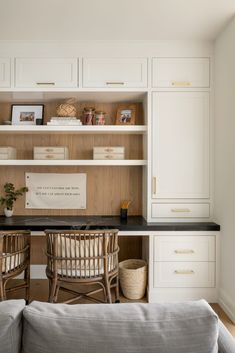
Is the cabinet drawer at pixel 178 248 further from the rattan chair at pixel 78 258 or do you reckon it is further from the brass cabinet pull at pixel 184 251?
the rattan chair at pixel 78 258

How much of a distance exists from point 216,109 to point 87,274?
1.99m

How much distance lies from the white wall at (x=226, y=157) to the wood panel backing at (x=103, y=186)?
3.07 feet

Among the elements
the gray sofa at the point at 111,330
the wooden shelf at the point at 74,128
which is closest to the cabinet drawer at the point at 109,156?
the wooden shelf at the point at 74,128

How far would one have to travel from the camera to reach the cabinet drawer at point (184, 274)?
9.40 feet

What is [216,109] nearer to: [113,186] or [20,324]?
[113,186]

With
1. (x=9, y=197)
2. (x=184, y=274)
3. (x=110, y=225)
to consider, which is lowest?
(x=184, y=274)

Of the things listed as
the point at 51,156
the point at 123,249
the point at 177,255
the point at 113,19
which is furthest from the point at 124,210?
the point at 113,19

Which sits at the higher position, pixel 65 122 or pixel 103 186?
pixel 65 122

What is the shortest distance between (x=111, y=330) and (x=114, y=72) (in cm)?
257

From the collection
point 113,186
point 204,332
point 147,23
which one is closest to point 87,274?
point 113,186

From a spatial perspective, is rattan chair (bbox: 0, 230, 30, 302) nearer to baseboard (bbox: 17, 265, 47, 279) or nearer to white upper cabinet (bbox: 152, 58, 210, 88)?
baseboard (bbox: 17, 265, 47, 279)

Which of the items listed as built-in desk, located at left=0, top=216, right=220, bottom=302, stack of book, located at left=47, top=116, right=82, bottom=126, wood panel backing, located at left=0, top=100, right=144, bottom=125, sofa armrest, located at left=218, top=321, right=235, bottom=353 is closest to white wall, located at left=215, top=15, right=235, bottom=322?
built-in desk, located at left=0, top=216, right=220, bottom=302

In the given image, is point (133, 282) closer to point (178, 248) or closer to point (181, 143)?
point (178, 248)

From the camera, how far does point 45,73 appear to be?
3023mm
